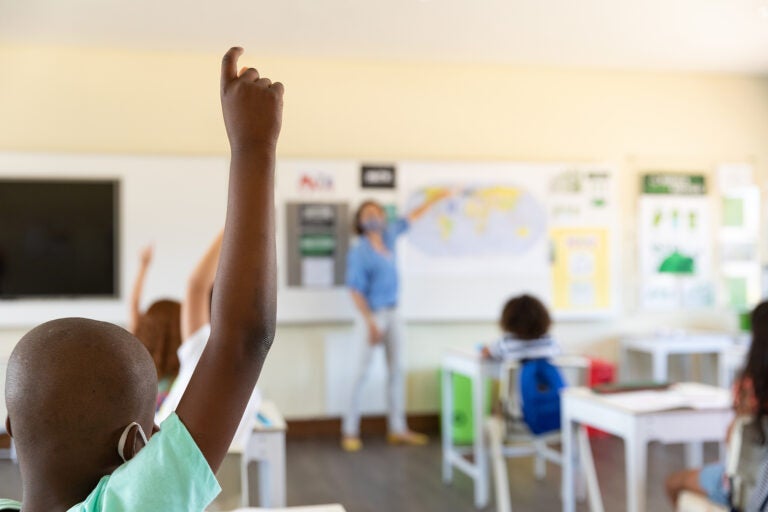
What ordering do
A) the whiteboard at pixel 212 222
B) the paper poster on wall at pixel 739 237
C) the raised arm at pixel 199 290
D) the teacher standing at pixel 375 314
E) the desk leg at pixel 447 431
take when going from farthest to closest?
1. the paper poster on wall at pixel 739 237
2. the teacher standing at pixel 375 314
3. the whiteboard at pixel 212 222
4. the desk leg at pixel 447 431
5. the raised arm at pixel 199 290

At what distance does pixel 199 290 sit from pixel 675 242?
536cm

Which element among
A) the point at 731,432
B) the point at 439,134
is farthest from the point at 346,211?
the point at 731,432

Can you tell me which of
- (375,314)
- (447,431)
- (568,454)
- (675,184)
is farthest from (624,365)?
(568,454)

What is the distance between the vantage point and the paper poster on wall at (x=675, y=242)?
21.0 feet

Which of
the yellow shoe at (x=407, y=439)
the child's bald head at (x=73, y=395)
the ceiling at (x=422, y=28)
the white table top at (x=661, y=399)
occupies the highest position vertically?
the ceiling at (x=422, y=28)

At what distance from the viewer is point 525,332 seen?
3875 mm

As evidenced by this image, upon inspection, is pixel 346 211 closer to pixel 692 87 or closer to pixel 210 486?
pixel 692 87

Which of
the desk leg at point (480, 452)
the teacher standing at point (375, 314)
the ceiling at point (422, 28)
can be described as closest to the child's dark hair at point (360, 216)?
the teacher standing at point (375, 314)

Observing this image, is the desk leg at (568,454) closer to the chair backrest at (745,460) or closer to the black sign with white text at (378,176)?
the chair backrest at (745,460)

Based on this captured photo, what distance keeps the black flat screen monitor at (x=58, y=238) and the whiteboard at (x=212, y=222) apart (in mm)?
64

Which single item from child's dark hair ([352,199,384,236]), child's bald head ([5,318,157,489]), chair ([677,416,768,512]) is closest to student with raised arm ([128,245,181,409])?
chair ([677,416,768,512])

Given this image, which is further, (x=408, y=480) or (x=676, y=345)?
(x=676, y=345)

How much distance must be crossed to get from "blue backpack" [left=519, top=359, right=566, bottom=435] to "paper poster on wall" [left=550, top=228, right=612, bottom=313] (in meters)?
2.50

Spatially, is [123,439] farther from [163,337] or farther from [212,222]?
[212,222]
